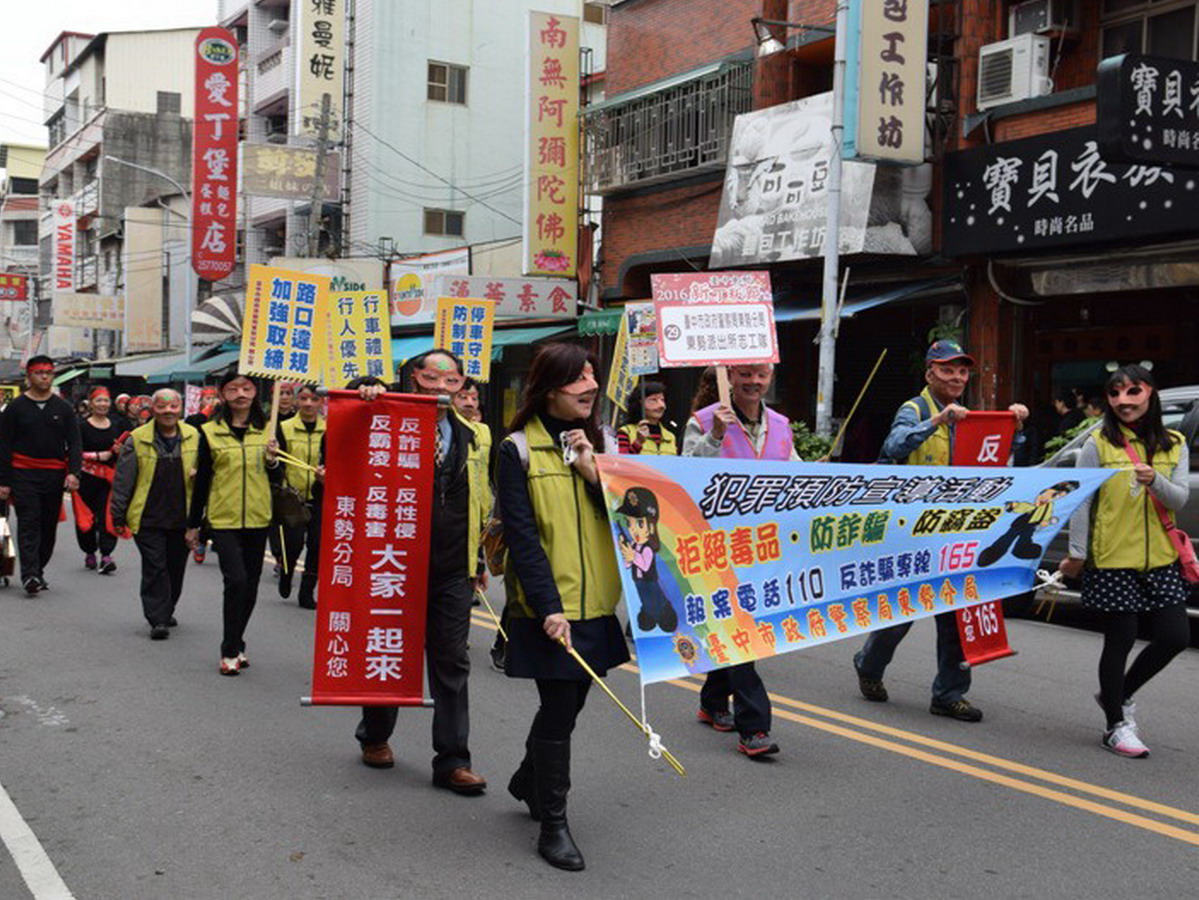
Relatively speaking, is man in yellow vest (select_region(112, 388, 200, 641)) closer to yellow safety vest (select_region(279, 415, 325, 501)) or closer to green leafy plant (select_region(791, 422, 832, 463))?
yellow safety vest (select_region(279, 415, 325, 501))

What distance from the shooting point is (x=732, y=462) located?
535cm

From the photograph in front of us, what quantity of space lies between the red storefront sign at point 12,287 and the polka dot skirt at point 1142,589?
52704 millimetres

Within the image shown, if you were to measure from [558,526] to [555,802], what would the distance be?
95 centimetres

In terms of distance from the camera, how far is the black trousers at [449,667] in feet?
18.0

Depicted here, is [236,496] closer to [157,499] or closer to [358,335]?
[157,499]

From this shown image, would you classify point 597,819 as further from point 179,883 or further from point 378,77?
point 378,77

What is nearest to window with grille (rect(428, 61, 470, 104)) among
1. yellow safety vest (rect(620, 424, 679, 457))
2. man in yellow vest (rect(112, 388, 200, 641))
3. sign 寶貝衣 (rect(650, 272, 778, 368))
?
yellow safety vest (rect(620, 424, 679, 457))

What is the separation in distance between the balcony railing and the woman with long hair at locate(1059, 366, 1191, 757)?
13119 mm

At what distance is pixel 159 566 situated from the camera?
922 centimetres

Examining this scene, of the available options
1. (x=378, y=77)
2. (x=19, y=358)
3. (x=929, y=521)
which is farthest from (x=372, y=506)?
(x=19, y=358)

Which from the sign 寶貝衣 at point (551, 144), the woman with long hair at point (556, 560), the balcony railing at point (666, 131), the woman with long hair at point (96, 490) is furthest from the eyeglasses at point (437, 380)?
the sign 寶貝衣 at point (551, 144)

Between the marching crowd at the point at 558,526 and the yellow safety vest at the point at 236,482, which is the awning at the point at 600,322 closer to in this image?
the marching crowd at the point at 558,526

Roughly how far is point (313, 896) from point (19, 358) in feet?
212

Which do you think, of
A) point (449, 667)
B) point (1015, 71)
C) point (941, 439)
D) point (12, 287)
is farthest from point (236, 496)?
point (12, 287)
